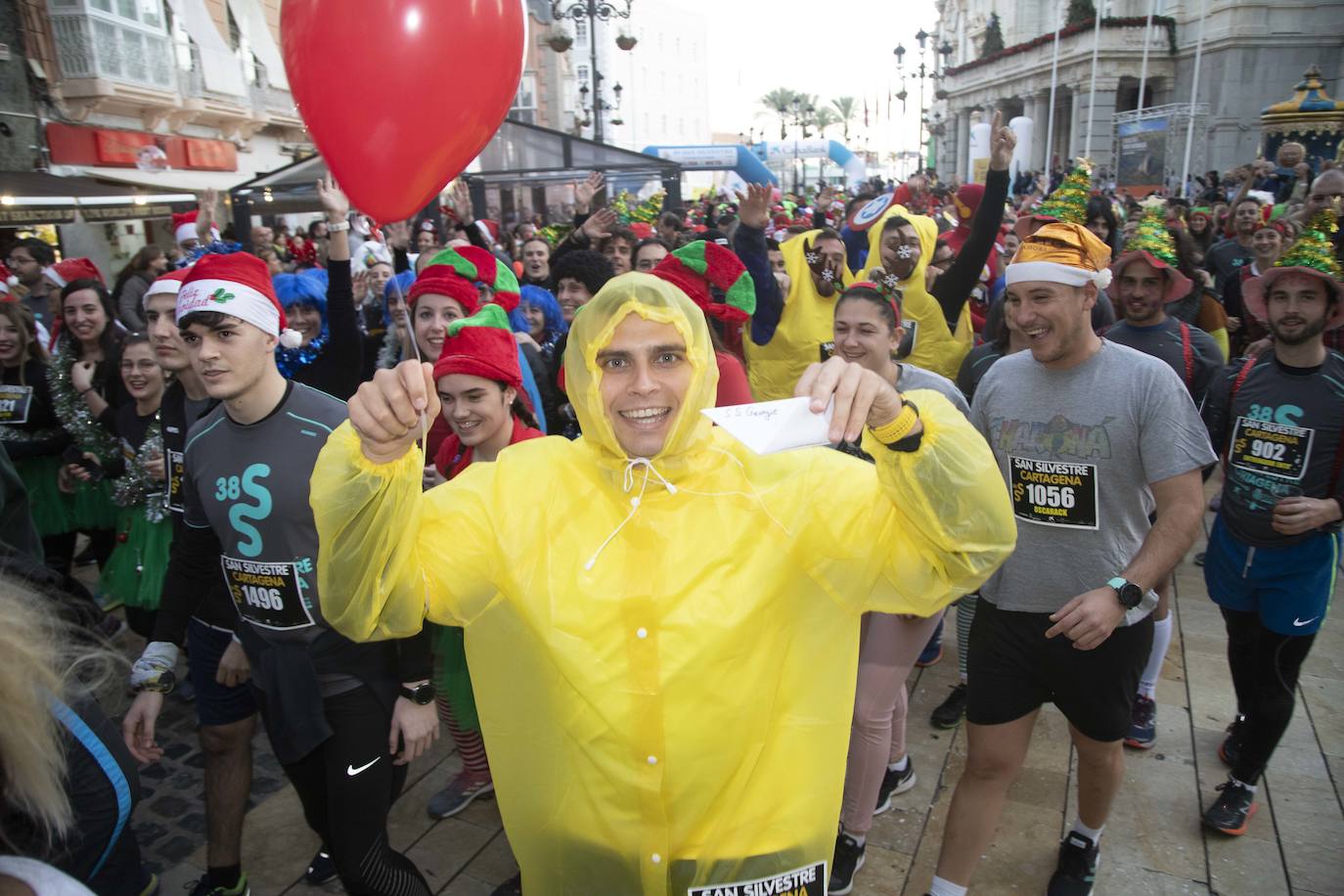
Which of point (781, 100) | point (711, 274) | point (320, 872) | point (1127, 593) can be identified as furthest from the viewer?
point (781, 100)

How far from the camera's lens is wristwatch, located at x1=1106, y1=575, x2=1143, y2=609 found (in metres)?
2.43

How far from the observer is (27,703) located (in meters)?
1.20

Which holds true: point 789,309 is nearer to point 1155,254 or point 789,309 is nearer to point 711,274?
point 711,274

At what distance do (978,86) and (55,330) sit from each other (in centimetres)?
5074

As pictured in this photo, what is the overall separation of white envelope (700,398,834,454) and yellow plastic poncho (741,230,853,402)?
3195mm

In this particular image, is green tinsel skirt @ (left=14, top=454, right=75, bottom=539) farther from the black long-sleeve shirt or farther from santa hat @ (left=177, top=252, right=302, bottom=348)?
santa hat @ (left=177, top=252, right=302, bottom=348)

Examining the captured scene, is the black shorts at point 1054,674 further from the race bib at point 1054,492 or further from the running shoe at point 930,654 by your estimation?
the running shoe at point 930,654

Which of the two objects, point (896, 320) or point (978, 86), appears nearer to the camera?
point (896, 320)

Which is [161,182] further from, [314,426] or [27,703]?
[27,703]

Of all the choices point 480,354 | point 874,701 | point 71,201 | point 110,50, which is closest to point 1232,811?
point 874,701

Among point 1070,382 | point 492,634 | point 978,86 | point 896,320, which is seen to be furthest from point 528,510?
point 978,86

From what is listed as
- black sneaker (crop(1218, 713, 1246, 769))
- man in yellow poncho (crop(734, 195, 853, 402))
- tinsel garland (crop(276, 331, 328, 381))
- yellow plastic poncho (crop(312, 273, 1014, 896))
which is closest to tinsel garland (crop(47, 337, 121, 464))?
tinsel garland (crop(276, 331, 328, 381))

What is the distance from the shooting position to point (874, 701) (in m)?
2.96

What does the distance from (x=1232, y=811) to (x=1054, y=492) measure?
1.56 m
